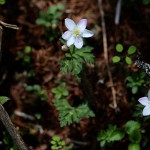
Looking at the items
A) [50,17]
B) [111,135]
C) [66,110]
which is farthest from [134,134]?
[50,17]

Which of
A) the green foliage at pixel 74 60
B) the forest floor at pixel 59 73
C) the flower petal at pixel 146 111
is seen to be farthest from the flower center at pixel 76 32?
the flower petal at pixel 146 111

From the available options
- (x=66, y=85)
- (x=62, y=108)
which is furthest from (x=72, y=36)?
(x=66, y=85)

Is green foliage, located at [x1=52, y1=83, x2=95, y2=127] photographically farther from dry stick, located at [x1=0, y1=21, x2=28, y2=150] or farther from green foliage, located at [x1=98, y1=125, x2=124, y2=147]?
dry stick, located at [x1=0, y1=21, x2=28, y2=150]

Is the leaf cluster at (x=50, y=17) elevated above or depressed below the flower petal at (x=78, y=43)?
above

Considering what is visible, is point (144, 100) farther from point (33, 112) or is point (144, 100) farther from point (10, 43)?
point (10, 43)

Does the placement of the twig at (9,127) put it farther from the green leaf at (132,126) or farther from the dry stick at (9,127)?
the green leaf at (132,126)

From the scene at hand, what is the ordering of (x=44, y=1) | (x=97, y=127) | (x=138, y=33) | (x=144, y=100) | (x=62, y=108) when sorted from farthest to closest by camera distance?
(x=44, y=1) < (x=138, y=33) < (x=97, y=127) < (x=62, y=108) < (x=144, y=100)

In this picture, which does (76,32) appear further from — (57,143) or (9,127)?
(57,143)
